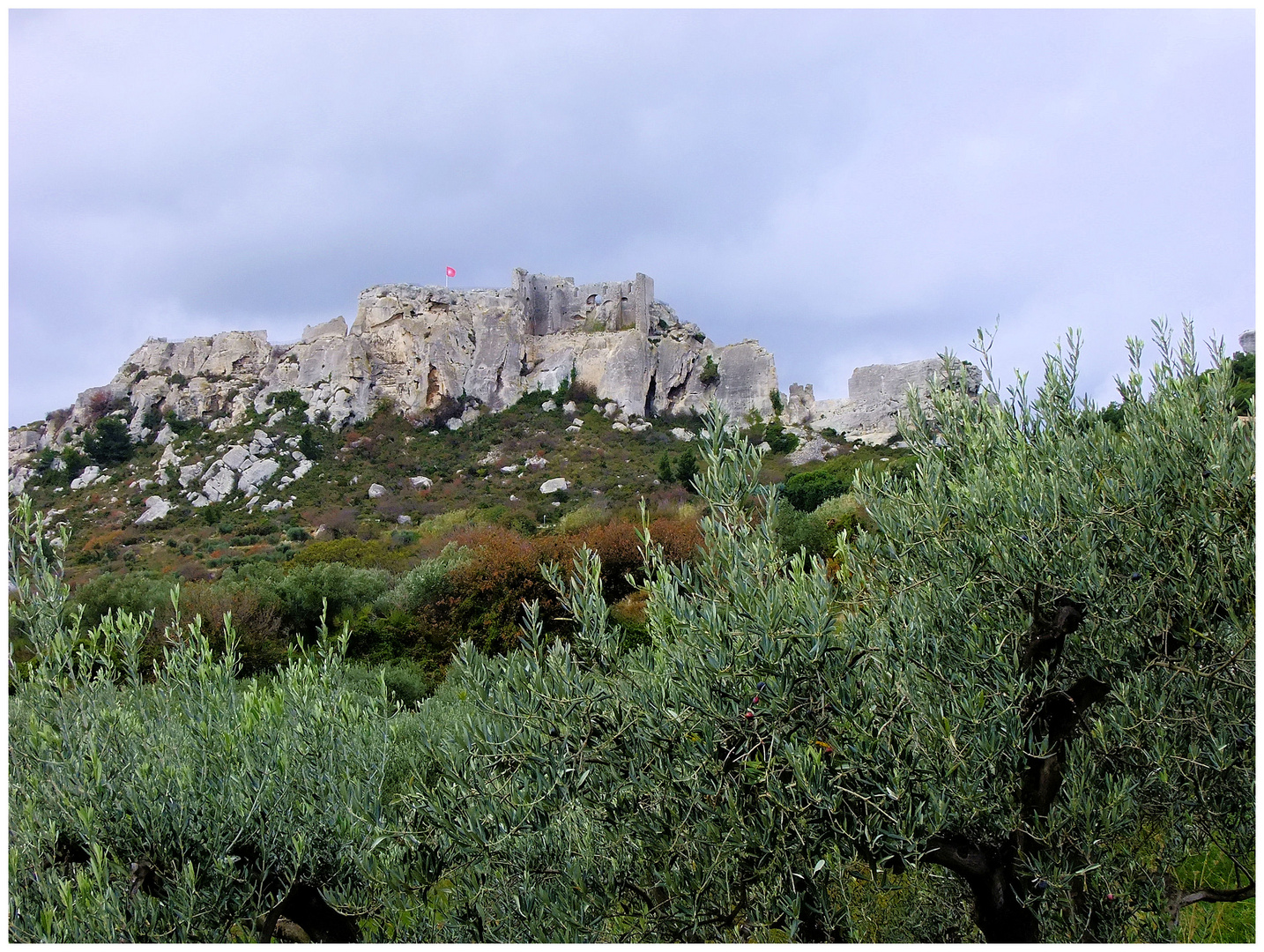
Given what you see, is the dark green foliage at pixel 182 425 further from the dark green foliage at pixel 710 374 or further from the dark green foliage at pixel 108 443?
the dark green foliage at pixel 710 374

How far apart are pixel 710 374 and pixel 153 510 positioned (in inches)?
1774

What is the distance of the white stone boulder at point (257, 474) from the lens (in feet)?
161

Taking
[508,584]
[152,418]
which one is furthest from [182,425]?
[508,584]

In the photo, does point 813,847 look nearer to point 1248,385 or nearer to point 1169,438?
point 1169,438

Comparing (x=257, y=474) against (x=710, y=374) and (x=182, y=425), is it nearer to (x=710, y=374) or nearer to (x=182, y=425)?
(x=182, y=425)

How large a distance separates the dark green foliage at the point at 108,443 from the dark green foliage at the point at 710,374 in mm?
47932

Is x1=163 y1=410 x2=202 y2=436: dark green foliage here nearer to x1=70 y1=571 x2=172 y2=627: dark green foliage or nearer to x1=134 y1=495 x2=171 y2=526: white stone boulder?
x1=134 y1=495 x2=171 y2=526: white stone boulder

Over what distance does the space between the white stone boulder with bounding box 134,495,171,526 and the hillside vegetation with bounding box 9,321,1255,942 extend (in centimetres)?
4892

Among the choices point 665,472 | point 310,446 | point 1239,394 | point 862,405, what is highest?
point 862,405

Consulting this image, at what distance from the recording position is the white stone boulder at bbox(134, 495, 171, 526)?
147 ft

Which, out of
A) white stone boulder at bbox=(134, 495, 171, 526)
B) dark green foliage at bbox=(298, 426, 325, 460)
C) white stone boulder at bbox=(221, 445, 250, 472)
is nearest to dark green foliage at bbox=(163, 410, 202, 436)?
white stone boulder at bbox=(221, 445, 250, 472)

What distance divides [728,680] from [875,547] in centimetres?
151

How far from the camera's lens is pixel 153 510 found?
45688 millimetres

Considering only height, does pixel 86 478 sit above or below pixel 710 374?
below
